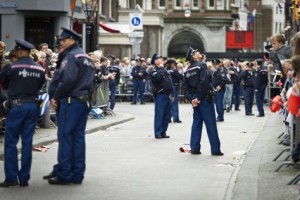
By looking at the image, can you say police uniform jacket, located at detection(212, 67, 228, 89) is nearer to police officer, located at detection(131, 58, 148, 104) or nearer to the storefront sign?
police officer, located at detection(131, 58, 148, 104)

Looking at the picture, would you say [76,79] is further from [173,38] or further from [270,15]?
[270,15]

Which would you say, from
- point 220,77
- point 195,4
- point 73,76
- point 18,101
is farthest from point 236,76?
point 195,4

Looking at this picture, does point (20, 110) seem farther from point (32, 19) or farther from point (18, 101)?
point (32, 19)

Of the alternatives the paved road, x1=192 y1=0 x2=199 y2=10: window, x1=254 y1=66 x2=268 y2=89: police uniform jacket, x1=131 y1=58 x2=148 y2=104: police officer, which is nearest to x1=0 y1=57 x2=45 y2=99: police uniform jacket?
the paved road

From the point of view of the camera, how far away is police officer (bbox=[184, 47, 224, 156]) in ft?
55.6

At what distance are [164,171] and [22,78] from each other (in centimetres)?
308

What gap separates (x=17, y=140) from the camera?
12.5m

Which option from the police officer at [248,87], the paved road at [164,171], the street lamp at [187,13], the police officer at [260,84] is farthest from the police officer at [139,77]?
the street lamp at [187,13]

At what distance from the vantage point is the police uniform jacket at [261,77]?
32500mm

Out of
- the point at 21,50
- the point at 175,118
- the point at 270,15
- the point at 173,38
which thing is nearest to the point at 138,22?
the point at 175,118

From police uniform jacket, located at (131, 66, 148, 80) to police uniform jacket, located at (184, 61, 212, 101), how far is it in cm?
2312

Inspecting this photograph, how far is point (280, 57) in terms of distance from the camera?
15641 millimetres

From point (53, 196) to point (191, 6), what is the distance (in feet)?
257

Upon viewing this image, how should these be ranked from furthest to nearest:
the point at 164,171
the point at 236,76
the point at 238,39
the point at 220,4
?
the point at 220,4 < the point at 238,39 < the point at 236,76 < the point at 164,171
